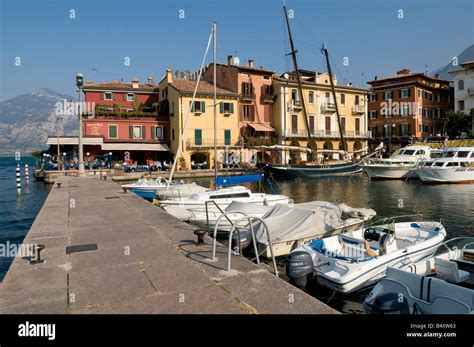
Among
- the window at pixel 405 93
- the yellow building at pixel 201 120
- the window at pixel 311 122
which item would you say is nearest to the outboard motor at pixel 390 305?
the yellow building at pixel 201 120

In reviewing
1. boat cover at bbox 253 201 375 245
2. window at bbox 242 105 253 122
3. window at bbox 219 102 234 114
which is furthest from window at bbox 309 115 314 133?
boat cover at bbox 253 201 375 245

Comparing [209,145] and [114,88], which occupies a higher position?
[114,88]

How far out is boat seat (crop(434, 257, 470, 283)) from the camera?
8359 millimetres

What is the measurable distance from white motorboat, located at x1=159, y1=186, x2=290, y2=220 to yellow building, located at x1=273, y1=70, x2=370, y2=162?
110ft

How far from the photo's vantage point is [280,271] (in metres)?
11.2

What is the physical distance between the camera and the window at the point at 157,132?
5015 centimetres

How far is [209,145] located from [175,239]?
135 ft

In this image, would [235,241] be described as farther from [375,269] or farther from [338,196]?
[338,196]

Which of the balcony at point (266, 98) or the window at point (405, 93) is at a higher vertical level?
the window at point (405, 93)

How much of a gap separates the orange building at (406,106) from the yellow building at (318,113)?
7.01 meters

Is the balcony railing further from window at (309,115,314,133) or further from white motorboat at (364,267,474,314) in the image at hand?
white motorboat at (364,267,474,314)

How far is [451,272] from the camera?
331 inches

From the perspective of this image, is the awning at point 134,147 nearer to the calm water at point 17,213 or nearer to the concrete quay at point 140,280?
the calm water at point 17,213
